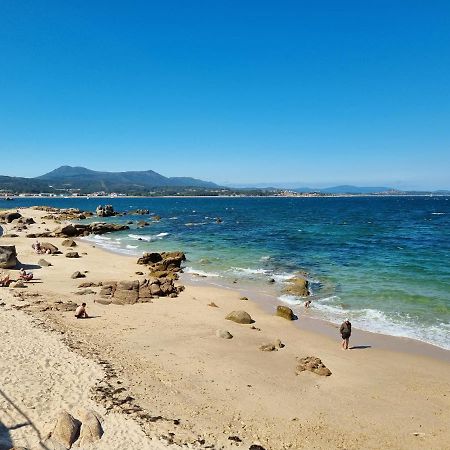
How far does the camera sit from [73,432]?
31.6ft

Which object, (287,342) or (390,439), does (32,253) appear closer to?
(287,342)

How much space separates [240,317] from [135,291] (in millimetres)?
7448

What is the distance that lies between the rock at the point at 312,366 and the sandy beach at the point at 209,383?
217mm

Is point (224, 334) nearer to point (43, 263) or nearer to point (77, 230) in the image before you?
point (43, 263)

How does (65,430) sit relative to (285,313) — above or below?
above

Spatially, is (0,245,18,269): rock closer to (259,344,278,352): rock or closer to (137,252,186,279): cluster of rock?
(137,252,186,279): cluster of rock

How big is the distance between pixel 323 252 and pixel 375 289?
15.3 metres

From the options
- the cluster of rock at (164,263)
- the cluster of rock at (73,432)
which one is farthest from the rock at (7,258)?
the cluster of rock at (73,432)

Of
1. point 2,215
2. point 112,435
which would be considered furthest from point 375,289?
point 2,215

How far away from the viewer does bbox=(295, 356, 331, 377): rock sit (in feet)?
46.3

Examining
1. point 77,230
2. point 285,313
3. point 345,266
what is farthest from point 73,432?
point 77,230

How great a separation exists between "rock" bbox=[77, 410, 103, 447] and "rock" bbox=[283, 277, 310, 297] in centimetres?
1730

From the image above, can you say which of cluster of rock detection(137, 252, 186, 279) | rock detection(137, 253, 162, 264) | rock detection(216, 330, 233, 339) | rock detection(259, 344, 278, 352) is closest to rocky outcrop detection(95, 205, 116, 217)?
cluster of rock detection(137, 252, 186, 279)

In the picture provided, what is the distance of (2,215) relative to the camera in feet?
250
